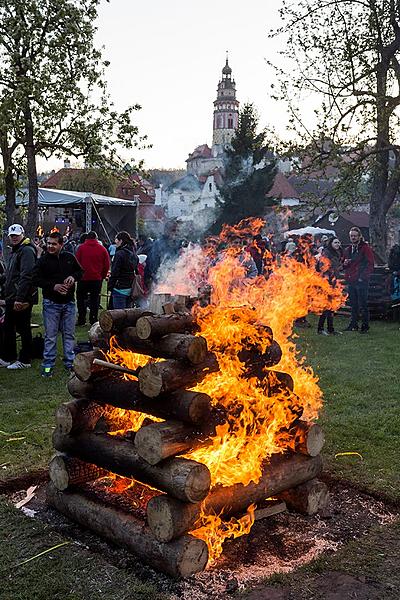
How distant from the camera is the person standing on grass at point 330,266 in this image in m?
14.2

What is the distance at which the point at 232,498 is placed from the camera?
14.5 ft

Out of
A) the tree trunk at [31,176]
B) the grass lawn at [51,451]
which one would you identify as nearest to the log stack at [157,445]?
the grass lawn at [51,451]

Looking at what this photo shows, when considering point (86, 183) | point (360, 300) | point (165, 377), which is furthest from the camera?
point (86, 183)

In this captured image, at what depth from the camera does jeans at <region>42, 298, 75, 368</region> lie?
9.38 metres

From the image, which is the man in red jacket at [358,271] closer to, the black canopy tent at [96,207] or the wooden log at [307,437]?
the wooden log at [307,437]

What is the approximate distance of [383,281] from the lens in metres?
16.3

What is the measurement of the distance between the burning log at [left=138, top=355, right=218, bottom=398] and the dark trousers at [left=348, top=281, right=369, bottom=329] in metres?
10.9

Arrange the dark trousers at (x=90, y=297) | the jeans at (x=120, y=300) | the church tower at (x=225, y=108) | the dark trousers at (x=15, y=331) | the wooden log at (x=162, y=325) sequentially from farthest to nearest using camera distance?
the church tower at (x=225, y=108) → the dark trousers at (x=90, y=297) → the jeans at (x=120, y=300) → the dark trousers at (x=15, y=331) → the wooden log at (x=162, y=325)

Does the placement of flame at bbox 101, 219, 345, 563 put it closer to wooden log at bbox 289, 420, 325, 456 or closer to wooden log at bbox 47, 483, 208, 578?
wooden log at bbox 289, 420, 325, 456

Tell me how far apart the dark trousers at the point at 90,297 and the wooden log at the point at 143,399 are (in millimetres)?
8659

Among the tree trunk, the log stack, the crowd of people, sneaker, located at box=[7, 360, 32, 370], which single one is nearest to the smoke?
the crowd of people

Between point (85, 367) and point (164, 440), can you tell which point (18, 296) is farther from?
point (164, 440)

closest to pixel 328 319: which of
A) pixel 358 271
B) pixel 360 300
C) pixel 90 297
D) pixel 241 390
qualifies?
pixel 360 300

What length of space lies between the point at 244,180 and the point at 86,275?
113ft
